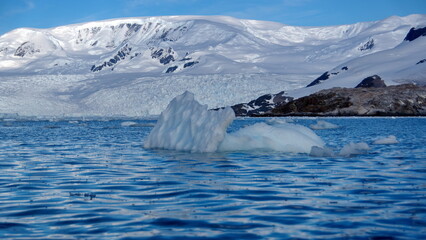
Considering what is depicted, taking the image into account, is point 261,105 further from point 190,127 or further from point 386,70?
point 190,127

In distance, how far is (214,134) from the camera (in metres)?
20.5

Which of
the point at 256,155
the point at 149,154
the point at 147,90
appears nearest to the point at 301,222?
the point at 256,155

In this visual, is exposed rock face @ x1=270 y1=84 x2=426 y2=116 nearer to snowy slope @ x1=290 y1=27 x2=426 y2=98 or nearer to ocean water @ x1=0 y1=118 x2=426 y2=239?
snowy slope @ x1=290 y1=27 x2=426 y2=98

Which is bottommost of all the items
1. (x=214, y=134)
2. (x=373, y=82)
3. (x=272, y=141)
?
(x=272, y=141)

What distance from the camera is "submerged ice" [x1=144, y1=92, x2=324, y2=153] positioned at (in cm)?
2069

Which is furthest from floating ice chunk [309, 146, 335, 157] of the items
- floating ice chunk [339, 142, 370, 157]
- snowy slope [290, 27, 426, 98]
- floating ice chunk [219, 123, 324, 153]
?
snowy slope [290, 27, 426, 98]

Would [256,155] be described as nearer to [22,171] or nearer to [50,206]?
[22,171]

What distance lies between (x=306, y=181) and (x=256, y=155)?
7286 millimetres

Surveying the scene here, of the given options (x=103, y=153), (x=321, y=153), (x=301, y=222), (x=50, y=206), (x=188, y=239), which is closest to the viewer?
(x=188, y=239)

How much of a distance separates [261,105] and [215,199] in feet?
398

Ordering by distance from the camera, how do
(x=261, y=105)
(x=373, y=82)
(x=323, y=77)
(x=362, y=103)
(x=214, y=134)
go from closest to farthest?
1. (x=214, y=134)
2. (x=362, y=103)
3. (x=261, y=105)
4. (x=373, y=82)
5. (x=323, y=77)

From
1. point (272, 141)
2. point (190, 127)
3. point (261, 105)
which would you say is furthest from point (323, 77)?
point (190, 127)

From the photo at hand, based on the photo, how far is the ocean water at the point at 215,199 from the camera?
806 centimetres

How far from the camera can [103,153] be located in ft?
73.9
